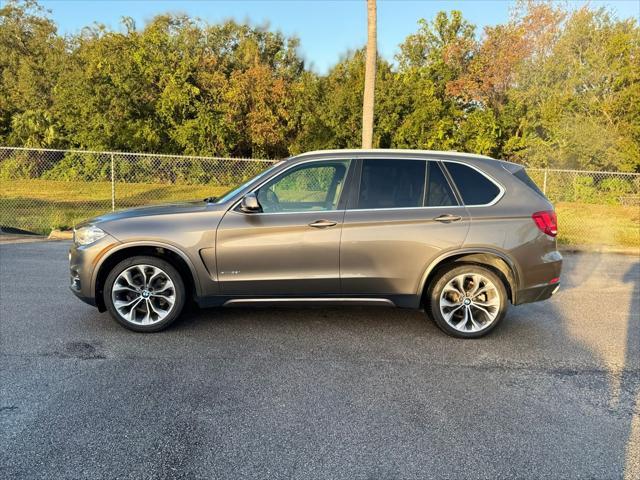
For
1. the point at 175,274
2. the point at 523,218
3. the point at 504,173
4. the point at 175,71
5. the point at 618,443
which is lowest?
the point at 618,443

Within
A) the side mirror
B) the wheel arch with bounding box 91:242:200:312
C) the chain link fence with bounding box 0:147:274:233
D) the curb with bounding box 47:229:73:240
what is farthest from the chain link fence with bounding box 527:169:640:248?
the curb with bounding box 47:229:73:240

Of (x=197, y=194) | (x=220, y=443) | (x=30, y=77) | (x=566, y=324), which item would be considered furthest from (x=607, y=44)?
(x=30, y=77)

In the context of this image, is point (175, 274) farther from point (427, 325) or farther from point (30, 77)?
point (30, 77)

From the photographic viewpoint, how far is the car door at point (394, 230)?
4.71m

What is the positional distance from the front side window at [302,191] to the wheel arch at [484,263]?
1174 mm

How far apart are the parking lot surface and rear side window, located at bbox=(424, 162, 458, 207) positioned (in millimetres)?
1357

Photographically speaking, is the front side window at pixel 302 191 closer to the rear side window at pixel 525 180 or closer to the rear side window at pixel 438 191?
the rear side window at pixel 438 191

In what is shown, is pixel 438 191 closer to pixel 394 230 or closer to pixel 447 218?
pixel 447 218

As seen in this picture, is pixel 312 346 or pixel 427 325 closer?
pixel 312 346

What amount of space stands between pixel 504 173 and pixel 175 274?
347 centimetres

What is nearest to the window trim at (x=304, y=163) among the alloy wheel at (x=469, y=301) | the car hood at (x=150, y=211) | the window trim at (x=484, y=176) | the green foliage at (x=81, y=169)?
the car hood at (x=150, y=211)

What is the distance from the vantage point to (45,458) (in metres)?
2.75

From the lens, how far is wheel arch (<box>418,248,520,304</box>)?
188 inches

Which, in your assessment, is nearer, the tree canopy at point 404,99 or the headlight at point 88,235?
the headlight at point 88,235
